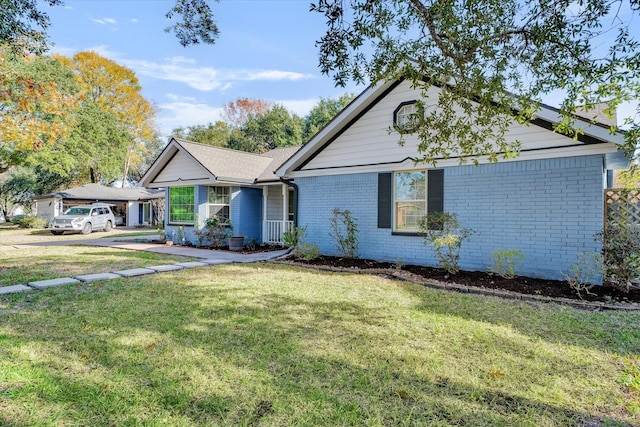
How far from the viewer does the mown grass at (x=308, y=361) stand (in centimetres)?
260

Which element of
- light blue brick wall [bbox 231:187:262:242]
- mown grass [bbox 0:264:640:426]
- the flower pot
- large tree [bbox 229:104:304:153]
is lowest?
mown grass [bbox 0:264:640:426]

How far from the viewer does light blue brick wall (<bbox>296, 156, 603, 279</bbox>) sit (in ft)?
22.2

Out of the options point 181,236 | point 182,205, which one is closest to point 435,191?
point 181,236

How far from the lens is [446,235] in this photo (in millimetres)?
7594

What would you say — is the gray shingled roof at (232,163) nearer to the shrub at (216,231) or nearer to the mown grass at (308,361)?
the shrub at (216,231)

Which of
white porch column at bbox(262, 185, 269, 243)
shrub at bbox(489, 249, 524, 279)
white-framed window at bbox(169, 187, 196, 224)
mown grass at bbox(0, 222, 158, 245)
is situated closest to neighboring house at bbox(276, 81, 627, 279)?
shrub at bbox(489, 249, 524, 279)

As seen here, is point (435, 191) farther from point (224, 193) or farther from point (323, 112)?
point (323, 112)

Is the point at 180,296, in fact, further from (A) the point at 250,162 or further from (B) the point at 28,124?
(A) the point at 250,162

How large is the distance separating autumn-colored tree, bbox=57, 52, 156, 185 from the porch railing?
23371 millimetres

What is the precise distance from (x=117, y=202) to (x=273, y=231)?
2356 centimetres

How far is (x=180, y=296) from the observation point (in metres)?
5.85

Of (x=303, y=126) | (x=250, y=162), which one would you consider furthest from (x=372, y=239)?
(x=303, y=126)

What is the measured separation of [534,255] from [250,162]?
37.8ft

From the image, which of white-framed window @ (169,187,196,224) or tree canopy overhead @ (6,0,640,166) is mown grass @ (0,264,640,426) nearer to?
tree canopy overhead @ (6,0,640,166)
